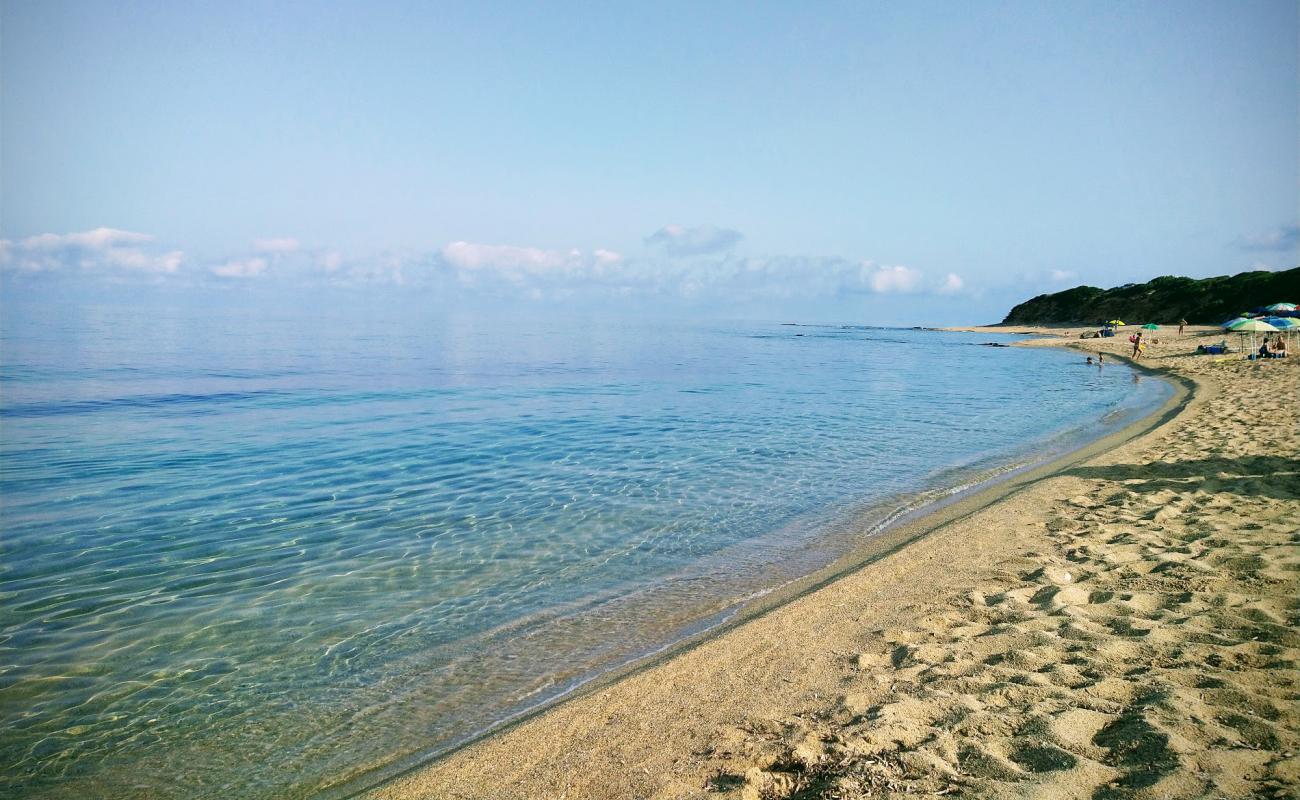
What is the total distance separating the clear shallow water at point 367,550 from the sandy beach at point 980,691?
1.07 metres

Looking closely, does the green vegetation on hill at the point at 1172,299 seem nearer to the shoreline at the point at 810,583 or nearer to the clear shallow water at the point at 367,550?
the clear shallow water at the point at 367,550

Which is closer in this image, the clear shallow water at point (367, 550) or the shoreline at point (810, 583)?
the shoreline at point (810, 583)

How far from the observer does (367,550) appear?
9336 mm

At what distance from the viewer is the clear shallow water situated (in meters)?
5.39

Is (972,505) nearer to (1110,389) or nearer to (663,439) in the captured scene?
(663,439)

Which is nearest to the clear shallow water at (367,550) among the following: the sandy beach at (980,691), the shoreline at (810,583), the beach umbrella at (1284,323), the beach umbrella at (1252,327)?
the shoreline at (810,583)

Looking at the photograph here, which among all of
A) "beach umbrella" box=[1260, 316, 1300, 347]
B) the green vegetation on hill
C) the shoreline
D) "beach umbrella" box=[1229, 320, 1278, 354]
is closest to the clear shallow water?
the shoreline

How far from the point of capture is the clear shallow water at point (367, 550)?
5.39 m

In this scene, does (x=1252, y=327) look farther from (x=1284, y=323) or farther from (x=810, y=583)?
(x=810, y=583)

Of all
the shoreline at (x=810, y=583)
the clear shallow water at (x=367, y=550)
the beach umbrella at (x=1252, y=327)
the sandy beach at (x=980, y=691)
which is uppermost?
the beach umbrella at (x=1252, y=327)

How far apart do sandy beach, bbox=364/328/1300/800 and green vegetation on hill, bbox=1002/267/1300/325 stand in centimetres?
8759

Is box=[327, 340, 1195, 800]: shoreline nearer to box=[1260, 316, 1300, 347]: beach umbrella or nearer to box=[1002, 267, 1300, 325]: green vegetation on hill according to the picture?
box=[1260, 316, 1300, 347]: beach umbrella

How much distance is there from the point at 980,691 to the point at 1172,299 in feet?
370

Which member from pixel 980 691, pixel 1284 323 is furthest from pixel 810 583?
pixel 1284 323
